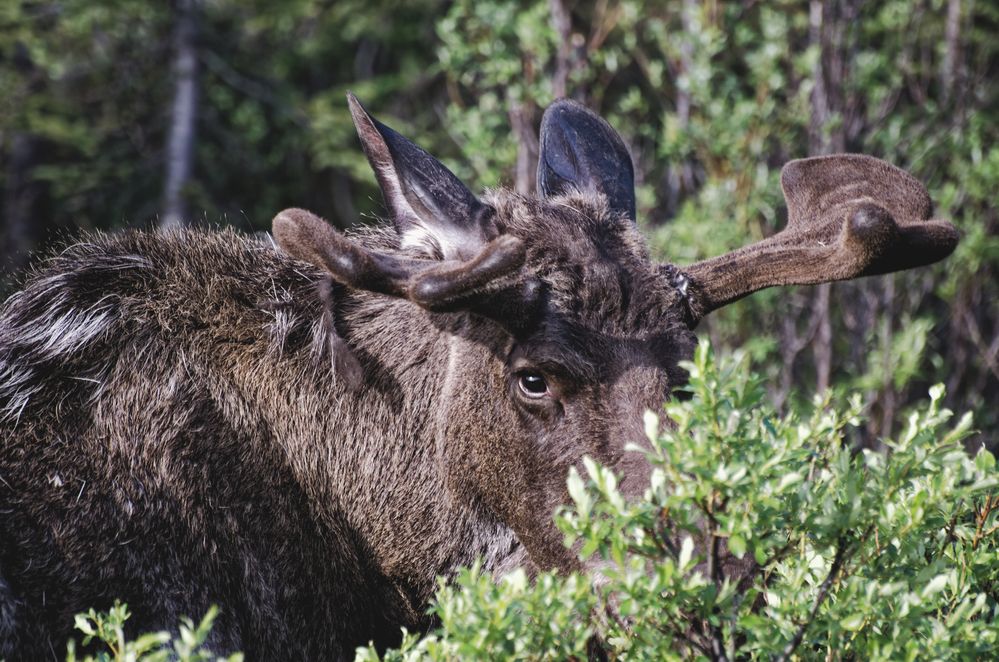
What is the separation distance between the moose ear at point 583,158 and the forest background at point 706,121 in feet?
4.95

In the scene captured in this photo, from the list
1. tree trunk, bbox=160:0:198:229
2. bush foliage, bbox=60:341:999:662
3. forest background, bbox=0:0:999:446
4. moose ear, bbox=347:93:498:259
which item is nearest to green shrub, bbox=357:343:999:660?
bush foliage, bbox=60:341:999:662

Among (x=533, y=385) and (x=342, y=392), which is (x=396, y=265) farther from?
(x=342, y=392)

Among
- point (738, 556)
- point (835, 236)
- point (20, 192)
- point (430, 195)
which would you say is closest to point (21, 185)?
point (20, 192)

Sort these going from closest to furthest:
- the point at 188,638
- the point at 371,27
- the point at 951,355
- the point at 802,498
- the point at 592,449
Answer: the point at 188,638, the point at 802,498, the point at 592,449, the point at 951,355, the point at 371,27

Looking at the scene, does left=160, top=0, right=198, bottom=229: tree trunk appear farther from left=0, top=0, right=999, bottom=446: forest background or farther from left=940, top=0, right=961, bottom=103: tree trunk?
left=940, top=0, right=961, bottom=103: tree trunk

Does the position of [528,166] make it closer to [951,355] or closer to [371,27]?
[951,355]

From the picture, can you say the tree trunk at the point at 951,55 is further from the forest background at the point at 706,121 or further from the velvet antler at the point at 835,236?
the velvet antler at the point at 835,236

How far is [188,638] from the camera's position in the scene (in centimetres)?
265

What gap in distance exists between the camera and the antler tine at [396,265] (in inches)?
136

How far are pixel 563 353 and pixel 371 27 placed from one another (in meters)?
11.3

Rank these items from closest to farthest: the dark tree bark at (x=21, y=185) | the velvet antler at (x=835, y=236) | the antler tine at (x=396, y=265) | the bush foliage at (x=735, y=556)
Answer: the bush foliage at (x=735, y=556)
the antler tine at (x=396, y=265)
the velvet antler at (x=835, y=236)
the dark tree bark at (x=21, y=185)

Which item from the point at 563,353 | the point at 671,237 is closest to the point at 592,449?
the point at 563,353

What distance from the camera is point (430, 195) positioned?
4309mm

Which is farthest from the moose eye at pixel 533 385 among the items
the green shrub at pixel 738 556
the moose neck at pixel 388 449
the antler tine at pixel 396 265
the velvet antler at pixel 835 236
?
the green shrub at pixel 738 556
